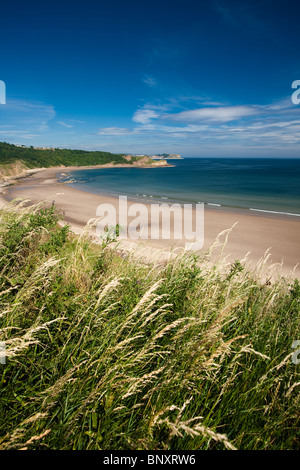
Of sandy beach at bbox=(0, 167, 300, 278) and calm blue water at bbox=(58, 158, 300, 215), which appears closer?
sandy beach at bbox=(0, 167, 300, 278)

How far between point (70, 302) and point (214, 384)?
→ 183cm

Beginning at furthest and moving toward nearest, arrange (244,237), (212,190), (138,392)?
1. (212,190)
2. (244,237)
3. (138,392)

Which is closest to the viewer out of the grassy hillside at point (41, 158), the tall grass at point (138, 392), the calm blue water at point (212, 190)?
the tall grass at point (138, 392)

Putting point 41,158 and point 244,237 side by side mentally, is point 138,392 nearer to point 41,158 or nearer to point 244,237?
point 244,237

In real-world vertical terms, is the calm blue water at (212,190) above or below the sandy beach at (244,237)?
above

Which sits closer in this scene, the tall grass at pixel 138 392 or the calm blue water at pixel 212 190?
the tall grass at pixel 138 392


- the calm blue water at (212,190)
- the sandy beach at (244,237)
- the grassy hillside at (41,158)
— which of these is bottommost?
the sandy beach at (244,237)

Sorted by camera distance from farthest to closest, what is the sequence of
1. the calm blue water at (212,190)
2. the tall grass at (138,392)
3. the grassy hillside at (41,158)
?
the grassy hillside at (41,158) < the calm blue water at (212,190) < the tall grass at (138,392)

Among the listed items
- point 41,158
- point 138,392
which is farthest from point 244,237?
point 41,158

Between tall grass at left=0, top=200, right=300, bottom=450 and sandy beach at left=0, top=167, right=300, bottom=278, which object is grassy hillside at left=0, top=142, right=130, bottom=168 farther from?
tall grass at left=0, top=200, right=300, bottom=450

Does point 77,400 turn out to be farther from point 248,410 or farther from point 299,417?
point 299,417

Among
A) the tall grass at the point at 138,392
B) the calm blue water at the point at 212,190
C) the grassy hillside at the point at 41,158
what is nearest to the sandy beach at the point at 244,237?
the tall grass at the point at 138,392

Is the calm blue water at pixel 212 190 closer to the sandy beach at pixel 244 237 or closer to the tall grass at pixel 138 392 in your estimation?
the sandy beach at pixel 244 237

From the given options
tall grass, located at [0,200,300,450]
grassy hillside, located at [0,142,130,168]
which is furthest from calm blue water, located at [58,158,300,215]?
grassy hillside, located at [0,142,130,168]
